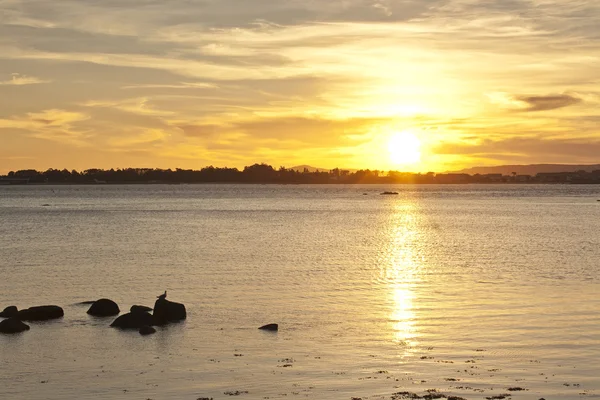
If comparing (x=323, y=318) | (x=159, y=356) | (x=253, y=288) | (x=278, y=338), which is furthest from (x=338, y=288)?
(x=159, y=356)

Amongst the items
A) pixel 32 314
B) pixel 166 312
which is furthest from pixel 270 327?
pixel 32 314

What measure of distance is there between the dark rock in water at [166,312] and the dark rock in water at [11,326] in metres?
4.87

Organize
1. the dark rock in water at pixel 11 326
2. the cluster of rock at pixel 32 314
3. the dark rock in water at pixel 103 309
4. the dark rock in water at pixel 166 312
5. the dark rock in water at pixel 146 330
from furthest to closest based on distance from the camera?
the dark rock in water at pixel 103 309 < the cluster of rock at pixel 32 314 < the dark rock in water at pixel 166 312 < the dark rock in water at pixel 146 330 < the dark rock in water at pixel 11 326

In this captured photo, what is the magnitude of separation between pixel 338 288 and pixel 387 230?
55.3 metres

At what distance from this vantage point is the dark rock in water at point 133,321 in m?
29.5

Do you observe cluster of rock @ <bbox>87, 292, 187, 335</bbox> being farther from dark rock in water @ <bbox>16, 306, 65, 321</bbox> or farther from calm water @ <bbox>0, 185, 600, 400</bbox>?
dark rock in water @ <bbox>16, 306, 65, 321</bbox>

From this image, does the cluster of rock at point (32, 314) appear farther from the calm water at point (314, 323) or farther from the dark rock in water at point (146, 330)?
the dark rock in water at point (146, 330)

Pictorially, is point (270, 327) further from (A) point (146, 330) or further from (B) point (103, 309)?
(B) point (103, 309)

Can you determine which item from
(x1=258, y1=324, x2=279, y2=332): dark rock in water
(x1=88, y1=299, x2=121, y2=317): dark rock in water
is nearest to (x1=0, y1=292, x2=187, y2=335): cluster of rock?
(x1=88, y1=299, x2=121, y2=317): dark rock in water

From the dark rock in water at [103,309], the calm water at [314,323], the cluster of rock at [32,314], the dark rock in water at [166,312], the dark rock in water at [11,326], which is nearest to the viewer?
the calm water at [314,323]

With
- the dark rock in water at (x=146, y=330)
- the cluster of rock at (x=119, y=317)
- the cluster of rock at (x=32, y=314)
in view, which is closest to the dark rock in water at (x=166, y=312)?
the cluster of rock at (x=119, y=317)

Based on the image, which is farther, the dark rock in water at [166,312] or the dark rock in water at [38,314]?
the dark rock in water at [38,314]

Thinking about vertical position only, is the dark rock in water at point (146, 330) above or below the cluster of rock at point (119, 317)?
below

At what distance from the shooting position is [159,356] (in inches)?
979
